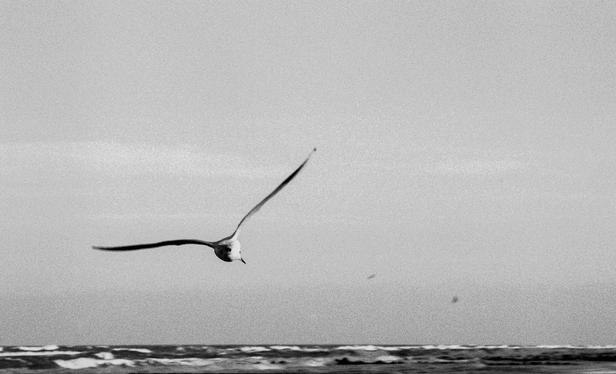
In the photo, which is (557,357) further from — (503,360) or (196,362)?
(196,362)

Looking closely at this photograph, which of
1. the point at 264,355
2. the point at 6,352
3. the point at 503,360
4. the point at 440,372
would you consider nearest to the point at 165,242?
the point at 440,372

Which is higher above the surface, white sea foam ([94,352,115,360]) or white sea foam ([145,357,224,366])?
white sea foam ([94,352,115,360])

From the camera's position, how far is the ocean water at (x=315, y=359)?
7244 centimetres

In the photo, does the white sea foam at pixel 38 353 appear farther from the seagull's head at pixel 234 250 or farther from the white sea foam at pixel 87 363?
the seagull's head at pixel 234 250

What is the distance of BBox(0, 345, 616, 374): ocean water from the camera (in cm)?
7244

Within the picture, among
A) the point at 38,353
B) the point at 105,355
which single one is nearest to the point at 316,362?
the point at 105,355

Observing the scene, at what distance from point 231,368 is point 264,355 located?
57.2 feet

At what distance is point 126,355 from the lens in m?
93.5

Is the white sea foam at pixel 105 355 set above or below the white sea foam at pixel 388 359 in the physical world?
above

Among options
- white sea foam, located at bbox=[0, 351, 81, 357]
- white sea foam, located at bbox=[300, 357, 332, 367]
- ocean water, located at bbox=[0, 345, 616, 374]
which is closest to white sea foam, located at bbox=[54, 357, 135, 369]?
ocean water, located at bbox=[0, 345, 616, 374]

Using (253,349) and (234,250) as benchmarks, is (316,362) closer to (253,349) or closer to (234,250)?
(253,349)

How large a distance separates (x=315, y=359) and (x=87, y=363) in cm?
1806

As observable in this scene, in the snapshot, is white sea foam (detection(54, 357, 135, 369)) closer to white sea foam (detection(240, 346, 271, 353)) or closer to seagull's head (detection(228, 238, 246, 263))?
white sea foam (detection(240, 346, 271, 353))

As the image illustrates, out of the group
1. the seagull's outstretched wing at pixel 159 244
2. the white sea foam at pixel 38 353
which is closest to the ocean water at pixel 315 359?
the white sea foam at pixel 38 353
